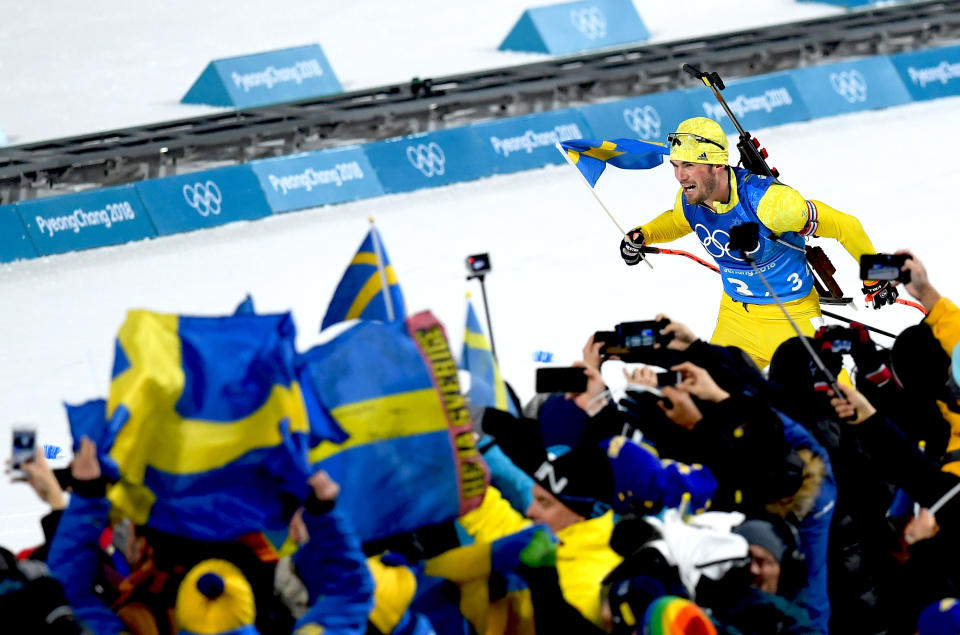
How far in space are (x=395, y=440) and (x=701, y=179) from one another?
10.5 feet

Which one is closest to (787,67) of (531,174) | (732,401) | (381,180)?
(531,174)

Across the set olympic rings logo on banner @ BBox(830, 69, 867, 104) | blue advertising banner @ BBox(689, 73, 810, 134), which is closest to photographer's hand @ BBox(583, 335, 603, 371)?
blue advertising banner @ BBox(689, 73, 810, 134)

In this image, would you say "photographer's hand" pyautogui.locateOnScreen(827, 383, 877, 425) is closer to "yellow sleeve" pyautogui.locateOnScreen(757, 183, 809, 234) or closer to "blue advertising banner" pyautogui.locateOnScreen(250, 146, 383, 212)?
"yellow sleeve" pyautogui.locateOnScreen(757, 183, 809, 234)

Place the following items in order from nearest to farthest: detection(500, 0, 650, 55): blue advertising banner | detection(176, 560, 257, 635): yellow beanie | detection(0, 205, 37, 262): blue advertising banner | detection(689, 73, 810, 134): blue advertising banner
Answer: detection(176, 560, 257, 635): yellow beanie
detection(0, 205, 37, 262): blue advertising banner
detection(689, 73, 810, 134): blue advertising banner
detection(500, 0, 650, 55): blue advertising banner

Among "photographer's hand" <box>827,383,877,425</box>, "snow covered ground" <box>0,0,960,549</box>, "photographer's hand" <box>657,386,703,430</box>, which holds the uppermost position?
"snow covered ground" <box>0,0,960,549</box>

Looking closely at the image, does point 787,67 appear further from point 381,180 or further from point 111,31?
point 111,31

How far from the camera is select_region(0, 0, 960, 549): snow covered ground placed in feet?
30.5

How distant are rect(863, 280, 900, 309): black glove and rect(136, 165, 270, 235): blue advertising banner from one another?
697 centimetres

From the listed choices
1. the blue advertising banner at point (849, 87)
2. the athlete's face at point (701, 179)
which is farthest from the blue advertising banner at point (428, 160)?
the athlete's face at point (701, 179)

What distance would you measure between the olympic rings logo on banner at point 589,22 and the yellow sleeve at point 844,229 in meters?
11.4

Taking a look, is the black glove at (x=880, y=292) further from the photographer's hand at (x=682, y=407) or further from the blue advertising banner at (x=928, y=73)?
the blue advertising banner at (x=928, y=73)

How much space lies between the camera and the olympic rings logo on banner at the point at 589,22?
58.1 feet

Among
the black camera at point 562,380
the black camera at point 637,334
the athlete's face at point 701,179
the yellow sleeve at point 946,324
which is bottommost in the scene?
the yellow sleeve at point 946,324

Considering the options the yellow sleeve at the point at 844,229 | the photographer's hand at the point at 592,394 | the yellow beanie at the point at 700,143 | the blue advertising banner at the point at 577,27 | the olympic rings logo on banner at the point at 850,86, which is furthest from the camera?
the blue advertising banner at the point at 577,27
